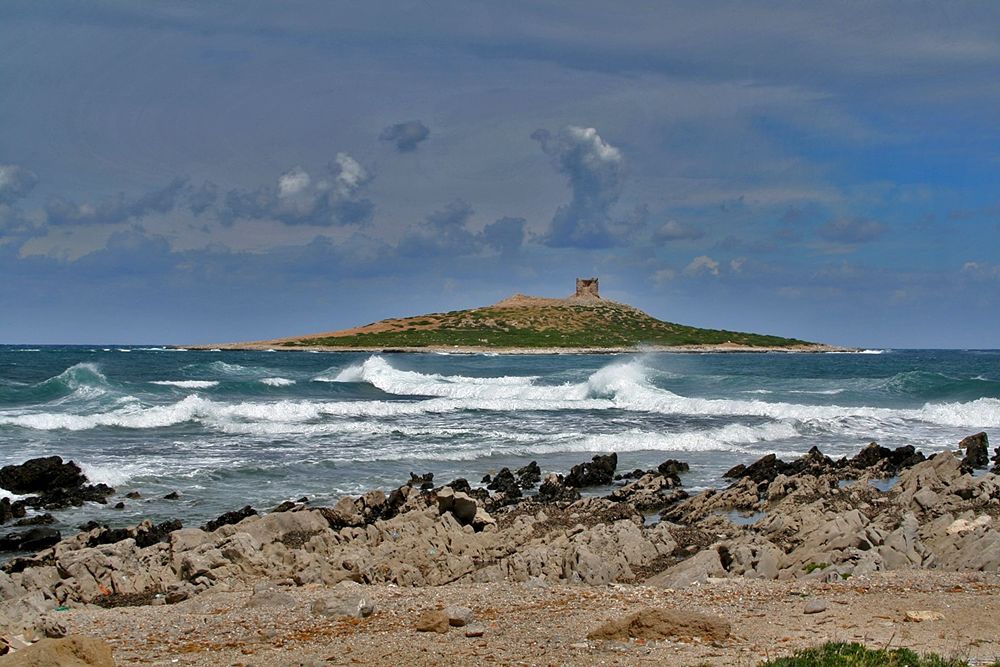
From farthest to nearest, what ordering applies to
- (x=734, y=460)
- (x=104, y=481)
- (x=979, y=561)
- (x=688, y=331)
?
(x=688, y=331)
(x=734, y=460)
(x=104, y=481)
(x=979, y=561)

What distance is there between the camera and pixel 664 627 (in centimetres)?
837

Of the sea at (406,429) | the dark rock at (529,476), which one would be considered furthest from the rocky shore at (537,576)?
the sea at (406,429)

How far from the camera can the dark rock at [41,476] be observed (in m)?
20.8

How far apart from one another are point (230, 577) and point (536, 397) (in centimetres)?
3874

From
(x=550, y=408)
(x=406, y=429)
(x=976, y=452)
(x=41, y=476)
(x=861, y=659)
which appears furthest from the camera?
(x=550, y=408)

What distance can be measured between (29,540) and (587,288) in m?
169

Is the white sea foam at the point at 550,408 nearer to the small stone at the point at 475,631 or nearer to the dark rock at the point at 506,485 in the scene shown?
the dark rock at the point at 506,485

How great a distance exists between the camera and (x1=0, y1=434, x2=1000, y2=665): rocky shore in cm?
841

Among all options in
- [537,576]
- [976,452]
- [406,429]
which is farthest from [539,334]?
[537,576]

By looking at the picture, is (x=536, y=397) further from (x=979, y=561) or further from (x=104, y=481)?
(x=979, y=561)

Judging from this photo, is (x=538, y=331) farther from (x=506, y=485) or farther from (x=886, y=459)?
(x=506, y=485)

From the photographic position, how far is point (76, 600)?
12.3 metres

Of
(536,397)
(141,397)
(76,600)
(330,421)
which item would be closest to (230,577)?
(76,600)

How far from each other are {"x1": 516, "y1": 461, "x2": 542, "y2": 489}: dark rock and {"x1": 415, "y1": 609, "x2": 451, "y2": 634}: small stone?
523 inches
